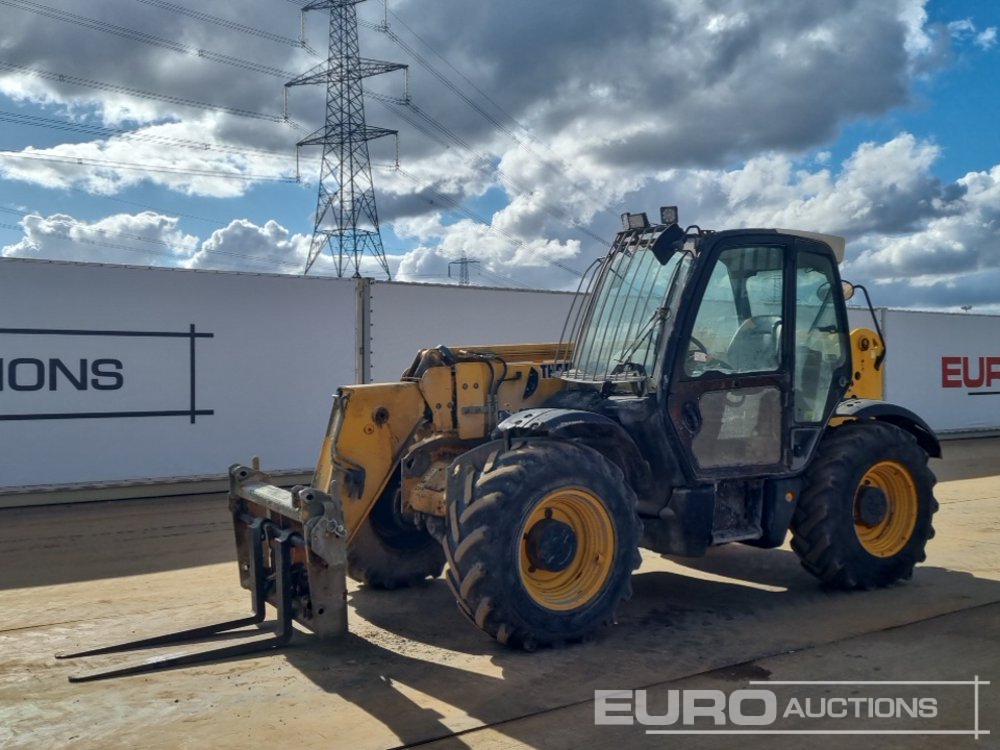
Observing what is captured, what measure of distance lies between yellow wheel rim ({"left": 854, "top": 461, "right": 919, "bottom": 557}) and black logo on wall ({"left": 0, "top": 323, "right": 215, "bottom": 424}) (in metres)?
7.69

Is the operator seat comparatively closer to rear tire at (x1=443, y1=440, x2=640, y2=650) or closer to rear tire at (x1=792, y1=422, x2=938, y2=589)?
rear tire at (x1=792, y1=422, x2=938, y2=589)

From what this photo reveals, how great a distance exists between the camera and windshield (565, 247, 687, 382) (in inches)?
230

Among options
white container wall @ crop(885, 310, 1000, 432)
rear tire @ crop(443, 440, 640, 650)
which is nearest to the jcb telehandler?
rear tire @ crop(443, 440, 640, 650)

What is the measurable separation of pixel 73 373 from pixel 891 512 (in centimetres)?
847

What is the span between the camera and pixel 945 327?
59.2 feet

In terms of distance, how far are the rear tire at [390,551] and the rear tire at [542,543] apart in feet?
4.13

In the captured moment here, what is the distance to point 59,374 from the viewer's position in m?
10.6

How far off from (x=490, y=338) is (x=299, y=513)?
808cm

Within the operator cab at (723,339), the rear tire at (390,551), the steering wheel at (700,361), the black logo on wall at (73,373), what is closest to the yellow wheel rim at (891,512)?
the operator cab at (723,339)

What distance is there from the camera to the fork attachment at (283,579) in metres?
4.91

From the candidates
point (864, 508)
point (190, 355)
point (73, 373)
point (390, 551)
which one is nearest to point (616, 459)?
point (390, 551)

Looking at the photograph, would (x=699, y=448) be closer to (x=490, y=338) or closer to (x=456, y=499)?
(x=456, y=499)

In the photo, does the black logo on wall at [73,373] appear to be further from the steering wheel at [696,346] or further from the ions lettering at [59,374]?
the steering wheel at [696,346]

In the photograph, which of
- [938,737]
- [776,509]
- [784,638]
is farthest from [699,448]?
[938,737]
